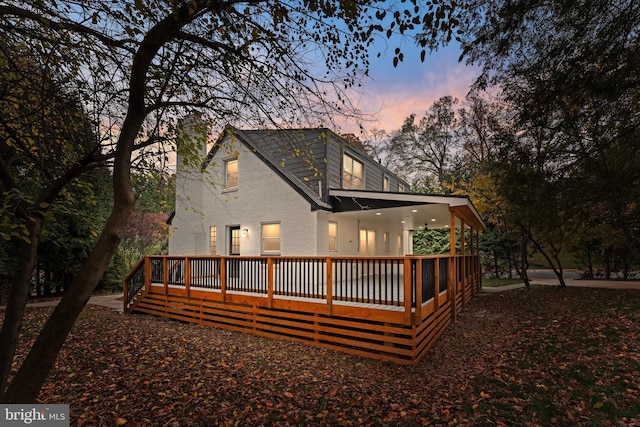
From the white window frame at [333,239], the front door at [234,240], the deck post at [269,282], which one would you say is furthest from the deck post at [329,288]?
the front door at [234,240]

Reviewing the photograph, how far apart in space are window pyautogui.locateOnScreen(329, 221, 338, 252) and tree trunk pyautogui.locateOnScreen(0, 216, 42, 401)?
855 cm

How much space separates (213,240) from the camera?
1248 centimetres

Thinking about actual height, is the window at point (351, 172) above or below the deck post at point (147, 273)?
above

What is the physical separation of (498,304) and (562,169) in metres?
5.68

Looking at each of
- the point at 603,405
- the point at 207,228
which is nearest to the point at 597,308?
the point at 603,405

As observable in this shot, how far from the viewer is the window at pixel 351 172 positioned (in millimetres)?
12352

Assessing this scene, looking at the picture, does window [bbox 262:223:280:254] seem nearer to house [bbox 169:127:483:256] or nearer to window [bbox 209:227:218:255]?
house [bbox 169:127:483:256]

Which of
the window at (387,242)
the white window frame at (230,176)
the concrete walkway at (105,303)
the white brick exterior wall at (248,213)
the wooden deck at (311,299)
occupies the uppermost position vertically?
the white window frame at (230,176)

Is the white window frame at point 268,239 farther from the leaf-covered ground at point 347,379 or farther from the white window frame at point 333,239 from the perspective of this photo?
the leaf-covered ground at point 347,379

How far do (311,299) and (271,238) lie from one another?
4614mm

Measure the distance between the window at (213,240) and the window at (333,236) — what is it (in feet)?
15.2

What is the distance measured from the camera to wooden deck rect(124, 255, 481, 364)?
592 centimetres

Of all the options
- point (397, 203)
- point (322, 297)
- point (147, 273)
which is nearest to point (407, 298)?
point (322, 297)

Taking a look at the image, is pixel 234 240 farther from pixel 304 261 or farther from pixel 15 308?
pixel 15 308
